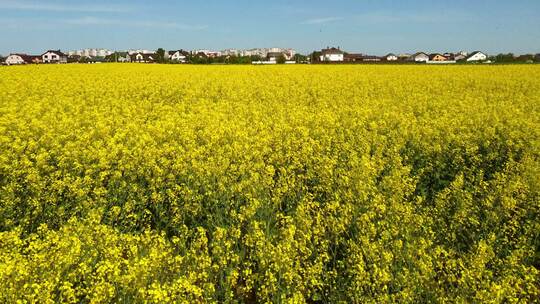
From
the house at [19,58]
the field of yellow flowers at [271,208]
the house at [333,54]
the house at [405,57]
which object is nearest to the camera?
the field of yellow flowers at [271,208]

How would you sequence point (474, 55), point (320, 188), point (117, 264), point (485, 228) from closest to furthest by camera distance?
1. point (117, 264)
2. point (485, 228)
3. point (320, 188)
4. point (474, 55)

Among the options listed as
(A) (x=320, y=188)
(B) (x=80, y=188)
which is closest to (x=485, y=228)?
(A) (x=320, y=188)

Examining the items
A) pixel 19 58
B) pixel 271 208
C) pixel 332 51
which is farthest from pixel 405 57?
pixel 271 208

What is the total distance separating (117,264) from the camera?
3.97 metres

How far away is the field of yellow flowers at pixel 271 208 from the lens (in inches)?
159

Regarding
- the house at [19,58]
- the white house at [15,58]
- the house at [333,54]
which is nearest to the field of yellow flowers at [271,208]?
the house at [333,54]

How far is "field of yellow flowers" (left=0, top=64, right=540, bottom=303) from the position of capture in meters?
4.04

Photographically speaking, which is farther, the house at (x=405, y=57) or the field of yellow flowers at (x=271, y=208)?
the house at (x=405, y=57)

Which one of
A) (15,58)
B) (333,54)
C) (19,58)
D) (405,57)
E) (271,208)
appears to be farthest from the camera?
(405,57)

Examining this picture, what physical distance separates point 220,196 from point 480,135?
6448 millimetres

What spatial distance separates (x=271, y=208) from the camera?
20.4 feet

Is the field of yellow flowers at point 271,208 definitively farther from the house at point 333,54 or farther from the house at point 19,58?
the house at point 19,58

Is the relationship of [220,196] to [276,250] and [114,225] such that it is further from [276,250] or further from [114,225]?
[276,250]

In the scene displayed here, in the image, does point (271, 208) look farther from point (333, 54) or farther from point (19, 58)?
point (19, 58)
